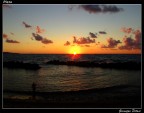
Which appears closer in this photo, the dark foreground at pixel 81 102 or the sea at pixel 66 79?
the dark foreground at pixel 81 102

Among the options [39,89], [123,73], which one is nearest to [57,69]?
[123,73]

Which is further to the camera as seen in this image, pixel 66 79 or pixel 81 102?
pixel 66 79

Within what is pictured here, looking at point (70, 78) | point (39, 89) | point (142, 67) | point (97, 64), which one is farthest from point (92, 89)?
point (97, 64)

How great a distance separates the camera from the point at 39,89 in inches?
490

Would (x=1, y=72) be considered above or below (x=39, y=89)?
above

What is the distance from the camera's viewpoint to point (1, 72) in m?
4.70

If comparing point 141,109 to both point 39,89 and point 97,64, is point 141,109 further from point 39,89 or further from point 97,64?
point 97,64

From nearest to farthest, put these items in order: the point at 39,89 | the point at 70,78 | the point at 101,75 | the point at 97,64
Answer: the point at 39,89, the point at 70,78, the point at 101,75, the point at 97,64

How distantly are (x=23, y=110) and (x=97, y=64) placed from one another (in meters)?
21.3

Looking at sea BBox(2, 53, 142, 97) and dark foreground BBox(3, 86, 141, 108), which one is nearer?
dark foreground BBox(3, 86, 141, 108)

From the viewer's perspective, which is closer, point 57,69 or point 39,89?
point 39,89
